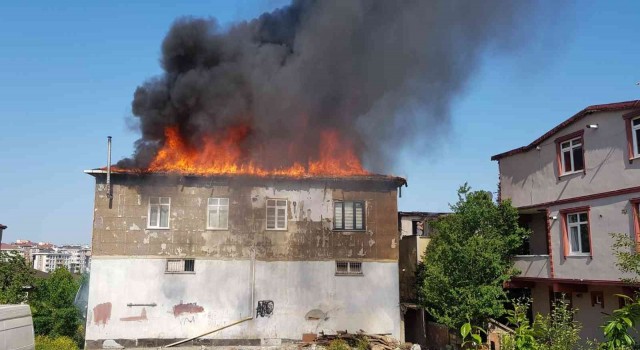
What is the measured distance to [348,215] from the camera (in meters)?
25.1

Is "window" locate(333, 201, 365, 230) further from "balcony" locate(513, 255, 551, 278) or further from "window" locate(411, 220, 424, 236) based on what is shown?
"window" locate(411, 220, 424, 236)

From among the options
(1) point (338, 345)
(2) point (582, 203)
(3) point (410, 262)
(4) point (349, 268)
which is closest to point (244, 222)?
(4) point (349, 268)

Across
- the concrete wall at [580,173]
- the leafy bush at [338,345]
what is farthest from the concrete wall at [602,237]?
the leafy bush at [338,345]

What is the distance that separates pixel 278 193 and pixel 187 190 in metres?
4.31

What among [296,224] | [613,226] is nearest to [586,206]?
[613,226]

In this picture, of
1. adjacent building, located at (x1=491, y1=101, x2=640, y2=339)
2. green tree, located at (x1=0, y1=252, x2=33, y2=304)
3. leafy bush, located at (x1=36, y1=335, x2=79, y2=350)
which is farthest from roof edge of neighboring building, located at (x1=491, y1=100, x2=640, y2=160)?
green tree, located at (x1=0, y1=252, x2=33, y2=304)

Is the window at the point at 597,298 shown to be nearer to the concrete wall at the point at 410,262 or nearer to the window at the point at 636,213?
the window at the point at 636,213

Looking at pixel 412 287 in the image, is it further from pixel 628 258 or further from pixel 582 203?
pixel 628 258

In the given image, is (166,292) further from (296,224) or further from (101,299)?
(296,224)

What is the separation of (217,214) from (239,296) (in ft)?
13.0

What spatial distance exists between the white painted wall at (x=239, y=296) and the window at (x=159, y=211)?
172 centimetres

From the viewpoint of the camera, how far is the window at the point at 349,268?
24.4 meters

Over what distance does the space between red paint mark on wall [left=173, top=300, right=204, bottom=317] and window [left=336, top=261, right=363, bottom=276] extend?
659 cm

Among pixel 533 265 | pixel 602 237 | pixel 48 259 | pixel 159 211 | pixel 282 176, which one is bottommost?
pixel 48 259
